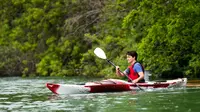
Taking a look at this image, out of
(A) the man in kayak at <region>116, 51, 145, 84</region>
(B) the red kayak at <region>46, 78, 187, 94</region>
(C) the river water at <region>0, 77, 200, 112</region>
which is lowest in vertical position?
(C) the river water at <region>0, 77, 200, 112</region>

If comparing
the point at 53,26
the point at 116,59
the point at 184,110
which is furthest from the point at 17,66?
the point at 184,110

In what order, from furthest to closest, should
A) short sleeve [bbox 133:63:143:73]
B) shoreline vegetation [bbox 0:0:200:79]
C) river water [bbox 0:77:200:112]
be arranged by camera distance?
shoreline vegetation [bbox 0:0:200:79] < short sleeve [bbox 133:63:143:73] < river water [bbox 0:77:200:112]

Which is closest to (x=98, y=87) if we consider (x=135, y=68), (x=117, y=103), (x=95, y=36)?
(x=135, y=68)

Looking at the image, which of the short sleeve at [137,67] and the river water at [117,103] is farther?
the short sleeve at [137,67]

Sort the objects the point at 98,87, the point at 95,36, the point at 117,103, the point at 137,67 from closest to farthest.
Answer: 1. the point at 117,103
2. the point at 98,87
3. the point at 137,67
4. the point at 95,36

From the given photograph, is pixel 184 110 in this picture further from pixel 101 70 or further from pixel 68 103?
pixel 101 70

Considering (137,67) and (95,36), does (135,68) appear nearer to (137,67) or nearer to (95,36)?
(137,67)

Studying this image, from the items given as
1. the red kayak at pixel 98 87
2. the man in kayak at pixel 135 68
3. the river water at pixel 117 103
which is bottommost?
the river water at pixel 117 103

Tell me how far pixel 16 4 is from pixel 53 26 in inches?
168

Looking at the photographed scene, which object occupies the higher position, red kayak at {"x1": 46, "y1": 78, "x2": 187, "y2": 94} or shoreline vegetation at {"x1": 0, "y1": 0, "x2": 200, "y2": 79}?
shoreline vegetation at {"x1": 0, "y1": 0, "x2": 200, "y2": 79}

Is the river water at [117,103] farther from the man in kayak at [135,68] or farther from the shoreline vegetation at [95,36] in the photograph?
the shoreline vegetation at [95,36]

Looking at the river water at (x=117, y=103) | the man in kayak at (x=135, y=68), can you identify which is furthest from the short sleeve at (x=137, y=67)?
the river water at (x=117, y=103)

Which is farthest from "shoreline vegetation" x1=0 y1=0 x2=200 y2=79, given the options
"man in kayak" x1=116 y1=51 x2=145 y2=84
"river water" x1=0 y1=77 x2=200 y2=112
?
"river water" x1=0 y1=77 x2=200 y2=112

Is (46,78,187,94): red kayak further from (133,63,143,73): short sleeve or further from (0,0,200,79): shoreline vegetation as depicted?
(0,0,200,79): shoreline vegetation
